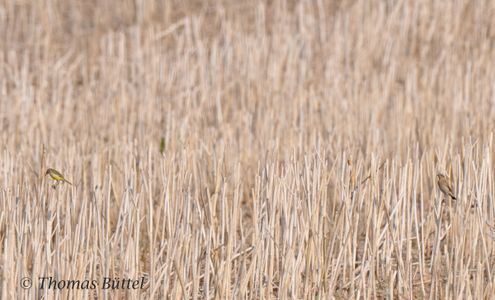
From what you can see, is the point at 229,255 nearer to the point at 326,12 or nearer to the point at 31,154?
the point at 31,154

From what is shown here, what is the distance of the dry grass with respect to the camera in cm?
335

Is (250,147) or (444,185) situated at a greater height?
(250,147)

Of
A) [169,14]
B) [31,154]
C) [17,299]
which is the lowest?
[17,299]

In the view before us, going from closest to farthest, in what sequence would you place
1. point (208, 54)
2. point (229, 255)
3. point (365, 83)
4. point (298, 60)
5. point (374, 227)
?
point (229, 255), point (374, 227), point (365, 83), point (298, 60), point (208, 54)

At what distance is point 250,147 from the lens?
512 centimetres

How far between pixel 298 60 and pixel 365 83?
29.4 inches

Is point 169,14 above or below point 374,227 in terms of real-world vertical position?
above

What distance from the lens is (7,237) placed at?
3180 mm

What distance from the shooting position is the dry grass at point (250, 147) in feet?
11.0

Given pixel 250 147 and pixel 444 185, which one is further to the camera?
pixel 250 147

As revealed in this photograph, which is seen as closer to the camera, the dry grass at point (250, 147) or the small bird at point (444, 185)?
the dry grass at point (250, 147)

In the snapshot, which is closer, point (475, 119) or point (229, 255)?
point (229, 255)

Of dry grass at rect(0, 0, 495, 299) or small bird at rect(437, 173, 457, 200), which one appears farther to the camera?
small bird at rect(437, 173, 457, 200)

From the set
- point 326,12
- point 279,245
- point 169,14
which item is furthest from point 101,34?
point 279,245
